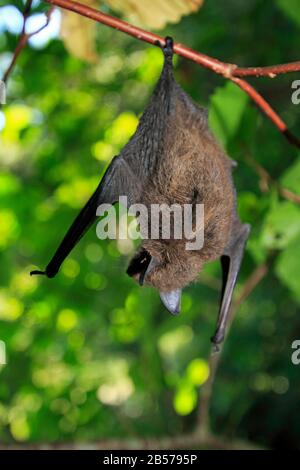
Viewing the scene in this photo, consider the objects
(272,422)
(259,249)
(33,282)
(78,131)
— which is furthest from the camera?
(272,422)

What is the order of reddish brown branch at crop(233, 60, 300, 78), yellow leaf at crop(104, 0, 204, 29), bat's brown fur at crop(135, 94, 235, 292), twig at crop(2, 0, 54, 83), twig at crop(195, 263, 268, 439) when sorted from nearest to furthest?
reddish brown branch at crop(233, 60, 300, 78), bat's brown fur at crop(135, 94, 235, 292), twig at crop(2, 0, 54, 83), yellow leaf at crop(104, 0, 204, 29), twig at crop(195, 263, 268, 439)

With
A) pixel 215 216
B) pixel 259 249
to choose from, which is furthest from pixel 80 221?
pixel 259 249

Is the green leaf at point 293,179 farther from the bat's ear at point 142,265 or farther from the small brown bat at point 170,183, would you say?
the bat's ear at point 142,265

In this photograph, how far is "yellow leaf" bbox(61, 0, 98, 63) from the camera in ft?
11.8

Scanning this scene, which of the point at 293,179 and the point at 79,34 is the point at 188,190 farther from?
the point at 79,34

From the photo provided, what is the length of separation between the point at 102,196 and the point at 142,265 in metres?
0.36

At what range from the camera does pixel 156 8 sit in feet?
10.2

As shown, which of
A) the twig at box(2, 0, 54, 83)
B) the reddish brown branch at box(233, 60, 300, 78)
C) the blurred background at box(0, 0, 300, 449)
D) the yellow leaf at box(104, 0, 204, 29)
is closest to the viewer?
the reddish brown branch at box(233, 60, 300, 78)

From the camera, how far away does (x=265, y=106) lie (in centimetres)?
242

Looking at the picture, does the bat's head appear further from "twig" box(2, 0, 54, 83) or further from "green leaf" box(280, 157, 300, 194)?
"green leaf" box(280, 157, 300, 194)

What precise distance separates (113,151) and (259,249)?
7.14 feet

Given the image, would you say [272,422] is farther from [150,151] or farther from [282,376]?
[150,151]

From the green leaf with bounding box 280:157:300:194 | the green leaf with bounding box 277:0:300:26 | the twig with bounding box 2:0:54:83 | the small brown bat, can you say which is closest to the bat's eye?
the small brown bat

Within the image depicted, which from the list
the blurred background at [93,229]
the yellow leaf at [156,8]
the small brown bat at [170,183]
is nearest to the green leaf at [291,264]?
the blurred background at [93,229]
